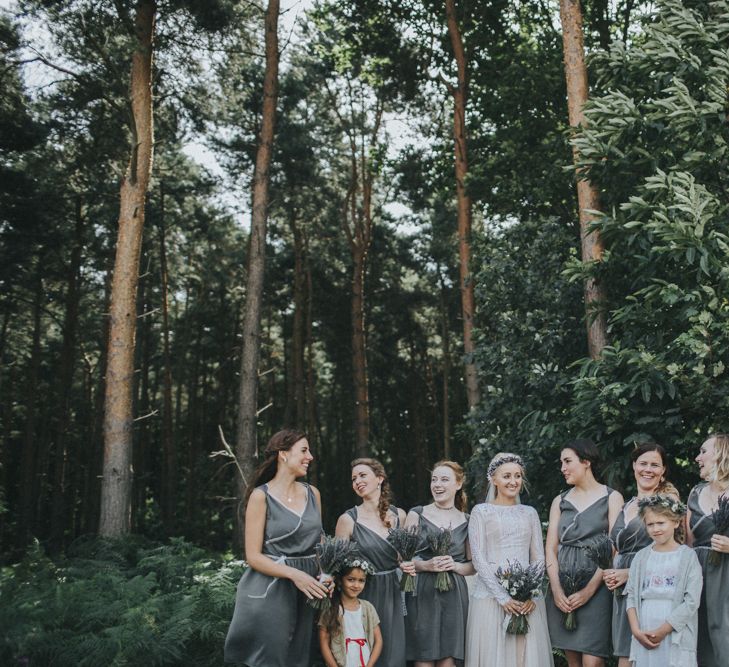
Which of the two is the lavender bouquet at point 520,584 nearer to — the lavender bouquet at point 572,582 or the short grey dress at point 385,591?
the lavender bouquet at point 572,582

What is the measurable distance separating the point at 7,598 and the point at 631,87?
8.70m

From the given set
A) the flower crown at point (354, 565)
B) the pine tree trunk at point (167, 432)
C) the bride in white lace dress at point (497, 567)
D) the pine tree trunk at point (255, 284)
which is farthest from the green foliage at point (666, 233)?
the pine tree trunk at point (167, 432)

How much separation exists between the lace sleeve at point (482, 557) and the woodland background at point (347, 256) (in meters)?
2.48

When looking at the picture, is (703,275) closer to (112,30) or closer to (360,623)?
(360,623)

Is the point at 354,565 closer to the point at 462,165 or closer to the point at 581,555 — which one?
the point at 581,555

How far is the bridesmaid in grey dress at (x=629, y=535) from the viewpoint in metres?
5.38

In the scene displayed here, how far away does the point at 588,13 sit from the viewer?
15000mm

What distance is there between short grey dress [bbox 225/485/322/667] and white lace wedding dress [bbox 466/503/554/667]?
1.28 meters

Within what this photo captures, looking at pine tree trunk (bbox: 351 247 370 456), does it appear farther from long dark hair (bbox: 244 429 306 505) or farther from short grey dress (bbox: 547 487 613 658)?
long dark hair (bbox: 244 429 306 505)

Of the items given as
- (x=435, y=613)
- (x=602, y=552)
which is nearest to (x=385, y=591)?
(x=435, y=613)

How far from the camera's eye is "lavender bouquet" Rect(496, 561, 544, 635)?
17.4 feet

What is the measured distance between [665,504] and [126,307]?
8728 mm

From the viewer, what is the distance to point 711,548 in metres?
5.20

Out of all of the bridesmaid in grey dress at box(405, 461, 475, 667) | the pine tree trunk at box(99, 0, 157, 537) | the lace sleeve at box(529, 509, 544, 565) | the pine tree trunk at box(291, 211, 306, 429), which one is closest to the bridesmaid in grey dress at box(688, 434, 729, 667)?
the lace sleeve at box(529, 509, 544, 565)
